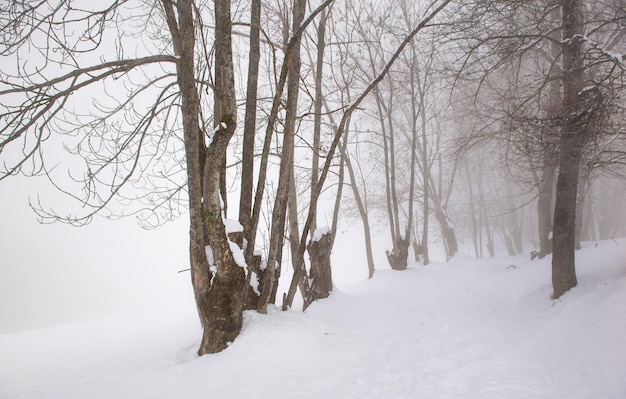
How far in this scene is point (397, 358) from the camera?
3719 millimetres

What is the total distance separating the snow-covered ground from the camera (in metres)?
2.79

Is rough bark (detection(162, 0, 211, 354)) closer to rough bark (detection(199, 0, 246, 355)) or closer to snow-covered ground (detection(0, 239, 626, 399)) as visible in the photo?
rough bark (detection(199, 0, 246, 355))

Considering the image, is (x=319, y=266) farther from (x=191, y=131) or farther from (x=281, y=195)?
(x=191, y=131)

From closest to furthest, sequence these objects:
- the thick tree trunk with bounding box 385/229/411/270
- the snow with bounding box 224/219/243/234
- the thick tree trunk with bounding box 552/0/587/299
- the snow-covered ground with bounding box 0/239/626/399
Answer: the snow-covered ground with bounding box 0/239/626/399 → the snow with bounding box 224/219/243/234 → the thick tree trunk with bounding box 552/0/587/299 → the thick tree trunk with bounding box 385/229/411/270

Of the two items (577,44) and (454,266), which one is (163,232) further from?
(577,44)

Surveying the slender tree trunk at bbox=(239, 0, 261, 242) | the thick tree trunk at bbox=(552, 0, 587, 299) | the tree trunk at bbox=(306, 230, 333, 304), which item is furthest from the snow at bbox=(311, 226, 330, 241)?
the thick tree trunk at bbox=(552, 0, 587, 299)

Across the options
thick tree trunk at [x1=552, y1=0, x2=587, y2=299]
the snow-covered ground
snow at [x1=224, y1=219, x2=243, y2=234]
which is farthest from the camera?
thick tree trunk at [x1=552, y1=0, x2=587, y2=299]

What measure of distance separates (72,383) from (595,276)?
20.9 feet

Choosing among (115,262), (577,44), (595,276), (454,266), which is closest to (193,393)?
(595,276)

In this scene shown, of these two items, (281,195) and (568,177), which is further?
(568,177)

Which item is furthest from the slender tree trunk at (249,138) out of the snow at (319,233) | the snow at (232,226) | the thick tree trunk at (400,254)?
the thick tree trunk at (400,254)

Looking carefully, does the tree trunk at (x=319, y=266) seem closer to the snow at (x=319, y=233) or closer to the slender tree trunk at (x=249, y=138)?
the snow at (x=319, y=233)

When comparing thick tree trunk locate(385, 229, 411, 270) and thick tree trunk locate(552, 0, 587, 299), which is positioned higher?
thick tree trunk locate(552, 0, 587, 299)

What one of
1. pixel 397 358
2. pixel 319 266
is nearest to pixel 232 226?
pixel 397 358
